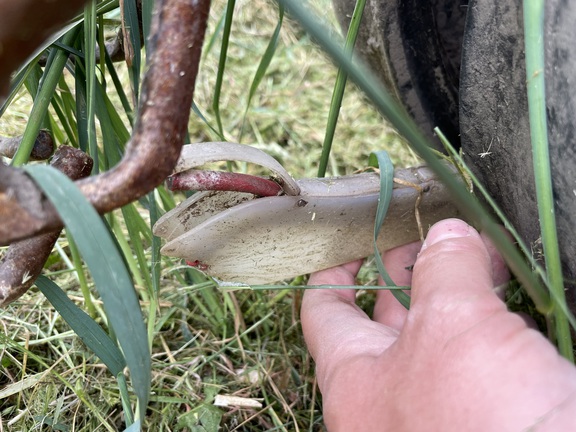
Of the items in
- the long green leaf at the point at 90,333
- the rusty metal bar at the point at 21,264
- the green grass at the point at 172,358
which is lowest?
the green grass at the point at 172,358

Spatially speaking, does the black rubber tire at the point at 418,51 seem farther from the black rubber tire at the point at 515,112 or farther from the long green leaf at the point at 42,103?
the long green leaf at the point at 42,103

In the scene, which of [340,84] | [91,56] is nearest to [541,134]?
[340,84]

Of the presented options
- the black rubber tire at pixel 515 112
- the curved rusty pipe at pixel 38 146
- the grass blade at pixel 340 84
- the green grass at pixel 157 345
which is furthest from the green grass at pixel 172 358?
the black rubber tire at pixel 515 112

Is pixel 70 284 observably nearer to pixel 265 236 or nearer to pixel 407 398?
pixel 265 236

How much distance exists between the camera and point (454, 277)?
0.60 m

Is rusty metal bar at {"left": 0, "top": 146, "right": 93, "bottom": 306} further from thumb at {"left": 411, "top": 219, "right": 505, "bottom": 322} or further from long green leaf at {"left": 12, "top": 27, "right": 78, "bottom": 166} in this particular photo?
thumb at {"left": 411, "top": 219, "right": 505, "bottom": 322}

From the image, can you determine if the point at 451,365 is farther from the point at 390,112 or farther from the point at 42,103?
the point at 42,103

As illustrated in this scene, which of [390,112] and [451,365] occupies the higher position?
[390,112]

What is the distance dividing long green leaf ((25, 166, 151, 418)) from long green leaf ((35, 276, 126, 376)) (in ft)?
0.66

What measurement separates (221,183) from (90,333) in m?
0.22

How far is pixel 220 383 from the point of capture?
37.5 inches

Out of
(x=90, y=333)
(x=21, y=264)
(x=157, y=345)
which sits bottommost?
(x=157, y=345)

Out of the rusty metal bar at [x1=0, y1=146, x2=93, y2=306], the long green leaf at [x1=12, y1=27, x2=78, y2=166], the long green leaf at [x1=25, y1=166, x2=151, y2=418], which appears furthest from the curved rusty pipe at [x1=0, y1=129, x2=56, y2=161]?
the long green leaf at [x1=25, y1=166, x2=151, y2=418]

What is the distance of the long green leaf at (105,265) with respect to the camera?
1.51ft
